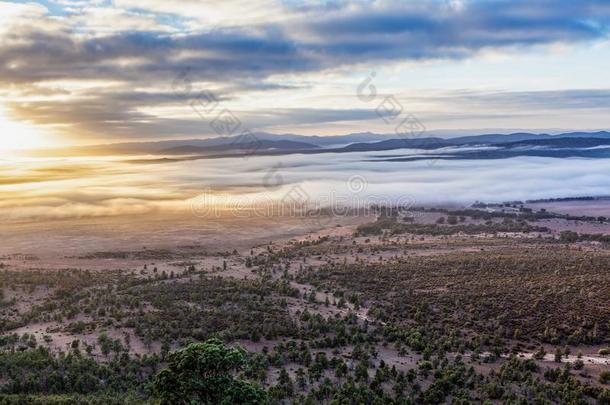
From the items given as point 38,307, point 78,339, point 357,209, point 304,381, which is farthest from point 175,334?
point 357,209

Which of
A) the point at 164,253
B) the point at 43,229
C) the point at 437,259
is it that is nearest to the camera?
the point at 437,259

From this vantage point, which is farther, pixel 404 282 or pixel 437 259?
pixel 437 259

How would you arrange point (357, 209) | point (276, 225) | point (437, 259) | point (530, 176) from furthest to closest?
point (530, 176)
point (357, 209)
point (276, 225)
point (437, 259)

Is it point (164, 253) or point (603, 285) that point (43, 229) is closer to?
point (164, 253)

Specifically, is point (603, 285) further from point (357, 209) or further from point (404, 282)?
point (357, 209)

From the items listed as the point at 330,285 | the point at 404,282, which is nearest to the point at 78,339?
the point at 330,285

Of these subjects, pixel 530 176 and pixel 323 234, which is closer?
pixel 323 234
